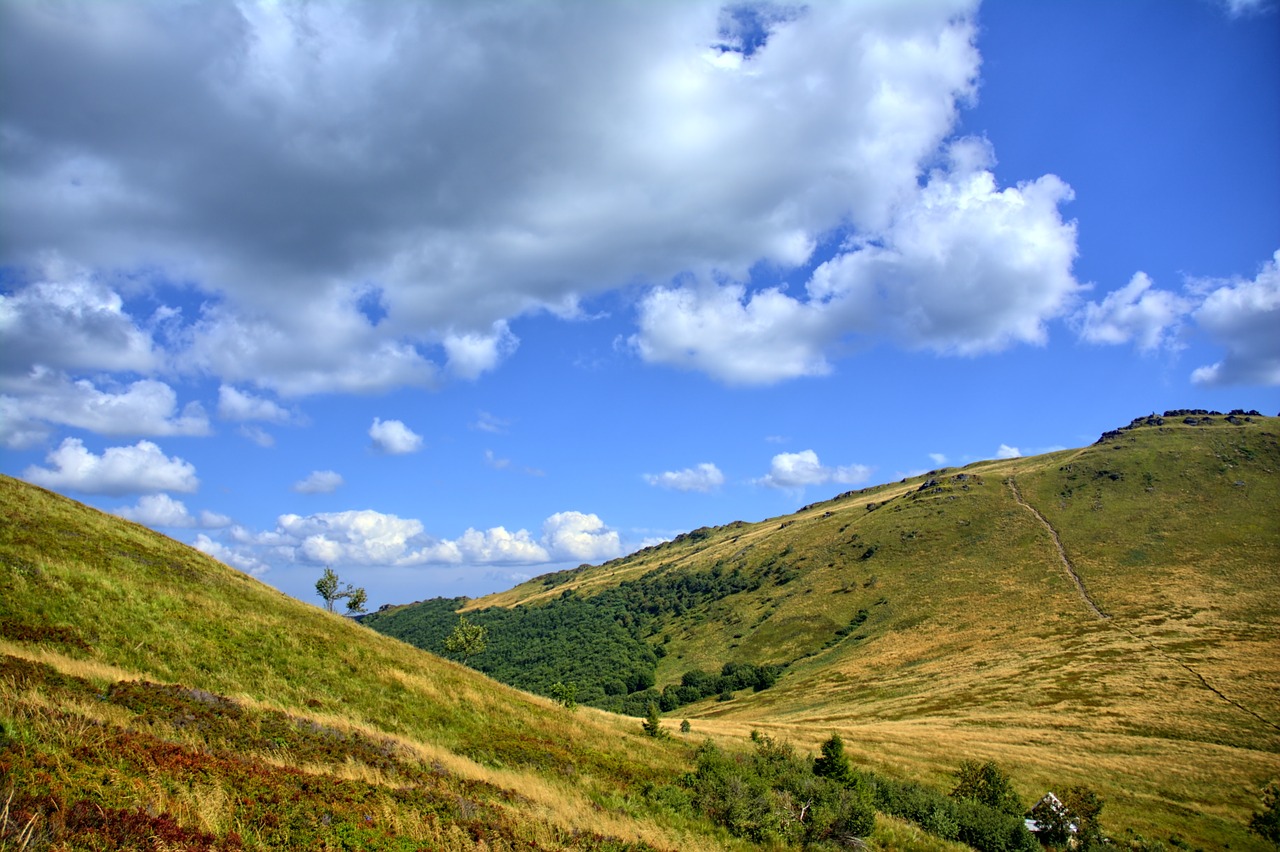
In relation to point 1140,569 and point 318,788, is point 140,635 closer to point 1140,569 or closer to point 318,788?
point 318,788

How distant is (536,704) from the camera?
33906 mm

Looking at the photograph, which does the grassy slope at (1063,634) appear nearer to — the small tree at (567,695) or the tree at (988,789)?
the tree at (988,789)

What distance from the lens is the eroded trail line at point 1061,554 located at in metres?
107

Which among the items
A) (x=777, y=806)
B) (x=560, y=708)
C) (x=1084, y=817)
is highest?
(x=777, y=806)

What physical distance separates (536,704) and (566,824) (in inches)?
835

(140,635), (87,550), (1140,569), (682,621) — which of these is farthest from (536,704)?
(682,621)

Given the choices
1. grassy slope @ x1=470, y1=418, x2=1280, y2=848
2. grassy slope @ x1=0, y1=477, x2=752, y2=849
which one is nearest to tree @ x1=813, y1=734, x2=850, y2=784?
grassy slope @ x1=0, y1=477, x2=752, y2=849

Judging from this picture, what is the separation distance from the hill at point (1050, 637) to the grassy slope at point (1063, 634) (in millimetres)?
416

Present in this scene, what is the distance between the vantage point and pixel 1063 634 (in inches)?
3826

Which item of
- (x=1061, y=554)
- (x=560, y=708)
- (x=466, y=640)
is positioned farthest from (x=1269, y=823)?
(x=1061, y=554)

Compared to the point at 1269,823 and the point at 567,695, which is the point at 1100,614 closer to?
the point at 1269,823

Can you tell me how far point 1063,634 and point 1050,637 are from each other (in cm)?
206

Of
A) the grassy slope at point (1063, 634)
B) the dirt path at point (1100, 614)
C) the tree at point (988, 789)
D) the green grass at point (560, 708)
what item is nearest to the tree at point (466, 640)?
the grassy slope at point (1063, 634)

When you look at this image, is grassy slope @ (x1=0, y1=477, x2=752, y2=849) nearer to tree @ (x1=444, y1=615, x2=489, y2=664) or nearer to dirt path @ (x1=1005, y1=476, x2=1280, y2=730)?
tree @ (x1=444, y1=615, x2=489, y2=664)
